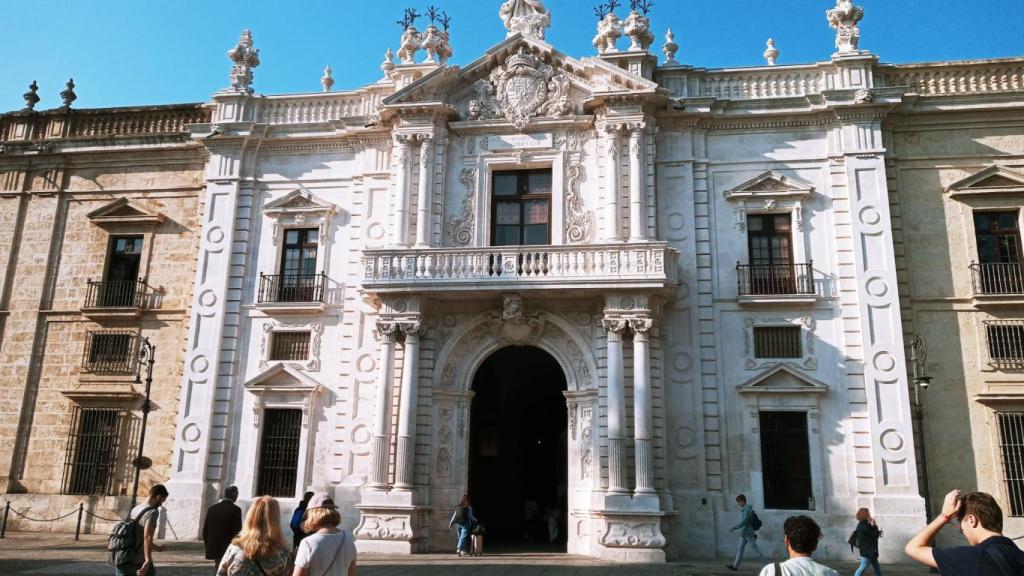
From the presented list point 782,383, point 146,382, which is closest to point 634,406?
point 782,383

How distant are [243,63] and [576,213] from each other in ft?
37.9

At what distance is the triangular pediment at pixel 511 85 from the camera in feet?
69.9

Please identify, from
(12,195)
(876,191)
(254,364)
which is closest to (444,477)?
(254,364)

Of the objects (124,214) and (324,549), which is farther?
(124,214)

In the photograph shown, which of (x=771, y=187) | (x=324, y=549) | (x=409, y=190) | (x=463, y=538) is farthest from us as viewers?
(x=409, y=190)

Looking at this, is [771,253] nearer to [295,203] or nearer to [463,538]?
[463,538]

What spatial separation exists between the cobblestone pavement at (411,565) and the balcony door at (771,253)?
6.80 meters

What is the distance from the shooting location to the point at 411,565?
627 inches

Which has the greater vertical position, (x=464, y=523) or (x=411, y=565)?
(x=464, y=523)

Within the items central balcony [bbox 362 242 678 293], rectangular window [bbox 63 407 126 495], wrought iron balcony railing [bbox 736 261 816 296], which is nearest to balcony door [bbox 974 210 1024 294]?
wrought iron balcony railing [bbox 736 261 816 296]

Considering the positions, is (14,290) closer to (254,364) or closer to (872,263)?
(254,364)

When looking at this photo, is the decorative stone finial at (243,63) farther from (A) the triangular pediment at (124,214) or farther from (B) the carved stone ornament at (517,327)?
(B) the carved stone ornament at (517,327)

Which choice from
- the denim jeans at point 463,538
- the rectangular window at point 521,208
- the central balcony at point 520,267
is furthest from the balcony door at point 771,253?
the denim jeans at point 463,538

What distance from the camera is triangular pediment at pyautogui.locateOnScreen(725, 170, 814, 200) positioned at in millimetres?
20312
